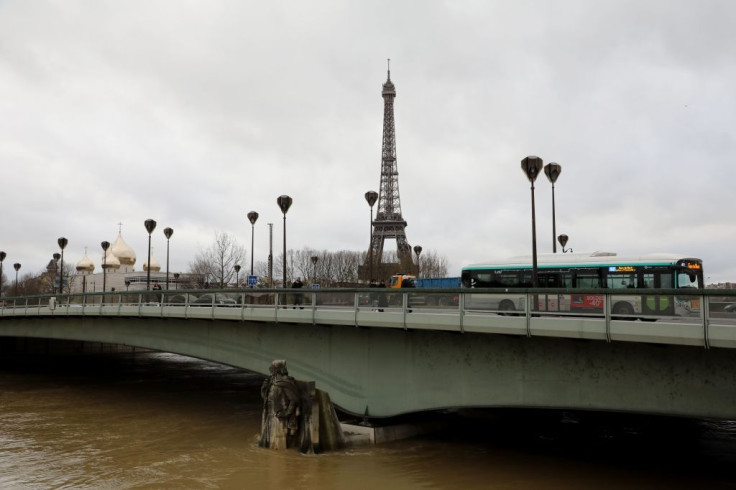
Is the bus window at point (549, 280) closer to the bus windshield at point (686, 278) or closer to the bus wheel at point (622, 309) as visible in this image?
the bus windshield at point (686, 278)

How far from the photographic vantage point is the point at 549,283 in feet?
81.8

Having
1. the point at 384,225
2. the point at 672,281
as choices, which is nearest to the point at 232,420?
the point at 672,281

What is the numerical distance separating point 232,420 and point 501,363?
1282 cm

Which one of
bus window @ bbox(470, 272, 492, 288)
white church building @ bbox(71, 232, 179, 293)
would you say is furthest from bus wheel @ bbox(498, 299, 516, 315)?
white church building @ bbox(71, 232, 179, 293)

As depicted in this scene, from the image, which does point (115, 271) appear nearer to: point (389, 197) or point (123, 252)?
point (123, 252)

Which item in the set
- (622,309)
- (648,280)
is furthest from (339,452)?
(648,280)

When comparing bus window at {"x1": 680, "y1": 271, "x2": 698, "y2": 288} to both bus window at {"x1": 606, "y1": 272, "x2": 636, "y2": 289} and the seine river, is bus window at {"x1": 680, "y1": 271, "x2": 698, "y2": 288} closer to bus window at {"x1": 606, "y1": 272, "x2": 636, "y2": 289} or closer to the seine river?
bus window at {"x1": 606, "y1": 272, "x2": 636, "y2": 289}

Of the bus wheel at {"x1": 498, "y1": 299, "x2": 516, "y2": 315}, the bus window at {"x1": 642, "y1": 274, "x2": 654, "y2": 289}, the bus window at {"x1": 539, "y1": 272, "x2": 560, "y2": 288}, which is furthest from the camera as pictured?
the bus window at {"x1": 539, "y1": 272, "x2": 560, "y2": 288}

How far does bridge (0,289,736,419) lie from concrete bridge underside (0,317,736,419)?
3 centimetres

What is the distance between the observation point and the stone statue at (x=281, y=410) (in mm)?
17594

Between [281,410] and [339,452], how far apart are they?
85.1 inches

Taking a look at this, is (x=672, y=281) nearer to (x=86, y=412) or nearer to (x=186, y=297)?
(x=186, y=297)

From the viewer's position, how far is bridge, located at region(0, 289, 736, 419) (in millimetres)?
13078

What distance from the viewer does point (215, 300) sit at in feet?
78.8
